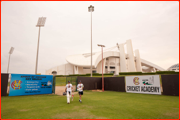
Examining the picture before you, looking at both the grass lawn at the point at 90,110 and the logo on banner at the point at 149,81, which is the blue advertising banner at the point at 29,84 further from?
the logo on banner at the point at 149,81

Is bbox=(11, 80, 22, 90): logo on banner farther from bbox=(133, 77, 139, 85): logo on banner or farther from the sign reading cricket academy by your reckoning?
bbox=(133, 77, 139, 85): logo on banner

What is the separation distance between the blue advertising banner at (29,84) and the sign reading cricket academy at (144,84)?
11.7 m

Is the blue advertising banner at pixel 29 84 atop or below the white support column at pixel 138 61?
below

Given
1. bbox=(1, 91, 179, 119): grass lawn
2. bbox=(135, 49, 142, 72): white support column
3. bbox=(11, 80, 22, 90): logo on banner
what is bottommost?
bbox=(1, 91, 179, 119): grass lawn

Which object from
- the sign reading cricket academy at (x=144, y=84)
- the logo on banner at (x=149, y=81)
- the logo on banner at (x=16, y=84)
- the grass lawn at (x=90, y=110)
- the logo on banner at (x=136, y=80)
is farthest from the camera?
the logo on banner at (x=136, y=80)

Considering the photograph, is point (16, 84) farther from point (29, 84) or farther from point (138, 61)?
point (138, 61)

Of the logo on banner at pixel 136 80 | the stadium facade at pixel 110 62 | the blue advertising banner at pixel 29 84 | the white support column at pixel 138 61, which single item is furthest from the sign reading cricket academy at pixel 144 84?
the white support column at pixel 138 61

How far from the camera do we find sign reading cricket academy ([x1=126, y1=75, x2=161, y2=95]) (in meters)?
14.9

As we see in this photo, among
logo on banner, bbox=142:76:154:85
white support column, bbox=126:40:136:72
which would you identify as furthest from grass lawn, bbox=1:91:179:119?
white support column, bbox=126:40:136:72

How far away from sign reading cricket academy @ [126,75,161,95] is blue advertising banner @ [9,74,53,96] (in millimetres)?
11684

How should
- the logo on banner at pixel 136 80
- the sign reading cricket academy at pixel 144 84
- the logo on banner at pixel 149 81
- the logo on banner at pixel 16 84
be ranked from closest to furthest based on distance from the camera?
the logo on banner at pixel 16 84, the sign reading cricket academy at pixel 144 84, the logo on banner at pixel 149 81, the logo on banner at pixel 136 80

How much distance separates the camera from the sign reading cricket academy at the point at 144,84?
14930 mm

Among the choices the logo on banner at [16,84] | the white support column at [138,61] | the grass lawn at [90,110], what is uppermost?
the white support column at [138,61]

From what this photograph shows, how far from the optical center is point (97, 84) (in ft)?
73.5
